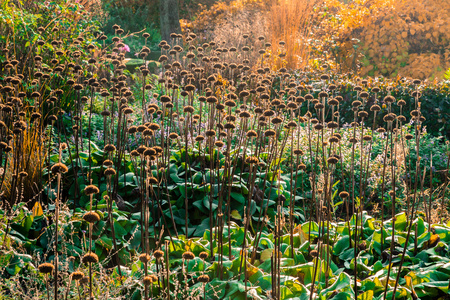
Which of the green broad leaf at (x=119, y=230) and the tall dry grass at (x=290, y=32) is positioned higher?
the tall dry grass at (x=290, y=32)

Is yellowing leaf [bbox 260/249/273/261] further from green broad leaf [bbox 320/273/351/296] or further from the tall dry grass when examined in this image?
the tall dry grass

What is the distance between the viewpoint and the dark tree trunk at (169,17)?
16094 mm

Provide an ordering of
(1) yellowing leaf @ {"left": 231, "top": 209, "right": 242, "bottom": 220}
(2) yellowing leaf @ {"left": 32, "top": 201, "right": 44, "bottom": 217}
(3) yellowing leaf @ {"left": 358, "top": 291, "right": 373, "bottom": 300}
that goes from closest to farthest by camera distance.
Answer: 1. (3) yellowing leaf @ {"left": 358, "top": 291, "right": 373, "bottom": 300}
2. (2) yellowing leaf @ {"left": 32, "top": 201, "right": 44, "bottom": 217}
3. (1) yellowing leaf @ {"left": 231, "top": 209, "right": 242, "bottom": 220}

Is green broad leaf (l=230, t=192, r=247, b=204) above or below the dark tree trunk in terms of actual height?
below

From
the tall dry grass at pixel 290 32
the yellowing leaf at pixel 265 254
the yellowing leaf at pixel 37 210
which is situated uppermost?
the tall dry grass at pixel 290 32

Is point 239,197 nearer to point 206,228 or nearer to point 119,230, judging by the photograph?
point 206,228

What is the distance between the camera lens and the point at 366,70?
10.8 meters

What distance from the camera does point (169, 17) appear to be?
53.0 feet

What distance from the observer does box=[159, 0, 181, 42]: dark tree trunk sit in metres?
16.1

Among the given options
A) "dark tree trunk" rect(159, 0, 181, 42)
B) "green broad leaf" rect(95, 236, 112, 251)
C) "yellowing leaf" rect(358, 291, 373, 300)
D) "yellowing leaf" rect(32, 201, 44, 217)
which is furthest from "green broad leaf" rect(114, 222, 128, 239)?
"dark tree trunk" rect(159, 0, 181, 42)

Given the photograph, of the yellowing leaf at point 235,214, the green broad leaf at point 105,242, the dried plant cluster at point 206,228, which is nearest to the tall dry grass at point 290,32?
the dried plant cluster at point 206,228

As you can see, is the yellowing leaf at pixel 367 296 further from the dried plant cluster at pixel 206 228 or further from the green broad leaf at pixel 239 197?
the green broad leaf at pixel 239 197

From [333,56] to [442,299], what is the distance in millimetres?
9006

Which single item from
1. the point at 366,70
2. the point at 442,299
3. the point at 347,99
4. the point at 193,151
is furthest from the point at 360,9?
the point at 442,299
